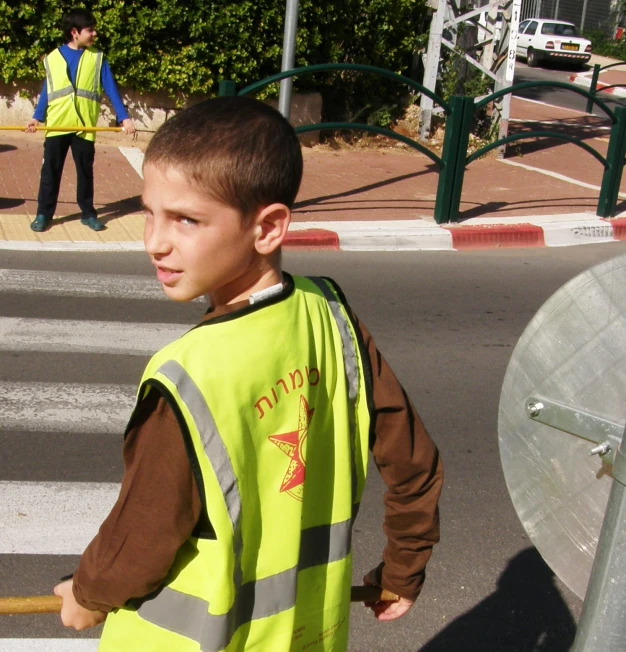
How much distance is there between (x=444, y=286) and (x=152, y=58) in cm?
637

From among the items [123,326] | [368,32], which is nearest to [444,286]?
[123,326]

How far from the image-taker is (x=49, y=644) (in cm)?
327

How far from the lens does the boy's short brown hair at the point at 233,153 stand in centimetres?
157

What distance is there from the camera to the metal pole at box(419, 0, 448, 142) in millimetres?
13602

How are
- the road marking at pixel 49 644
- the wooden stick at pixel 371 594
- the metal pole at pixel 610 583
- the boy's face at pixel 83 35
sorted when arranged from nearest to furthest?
the metal pole at pixel 610 583
the wooden stick at pixel 371 594
the road marking at pixel 49 644
the boy's face at pixel 83 35

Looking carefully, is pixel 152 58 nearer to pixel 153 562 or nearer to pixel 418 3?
pixel 418 3

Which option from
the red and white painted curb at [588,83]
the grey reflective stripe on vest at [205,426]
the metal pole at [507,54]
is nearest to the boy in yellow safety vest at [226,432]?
the grey reflective stripe on vest at [205,426]

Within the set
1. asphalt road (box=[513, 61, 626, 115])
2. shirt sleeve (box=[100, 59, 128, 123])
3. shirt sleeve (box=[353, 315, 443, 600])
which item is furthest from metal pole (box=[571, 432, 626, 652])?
asphalt road (box=[513, 61, 626, 115])

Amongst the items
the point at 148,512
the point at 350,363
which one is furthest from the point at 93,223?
the point at 148,512

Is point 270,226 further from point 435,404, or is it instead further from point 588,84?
point 588,84

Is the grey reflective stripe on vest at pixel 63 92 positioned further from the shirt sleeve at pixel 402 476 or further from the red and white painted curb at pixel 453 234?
the shirt sleeve at pixel 402 476

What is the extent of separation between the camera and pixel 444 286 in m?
7.89

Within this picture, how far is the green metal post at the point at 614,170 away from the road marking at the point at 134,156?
204 inches

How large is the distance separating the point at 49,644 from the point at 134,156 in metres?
9.54
